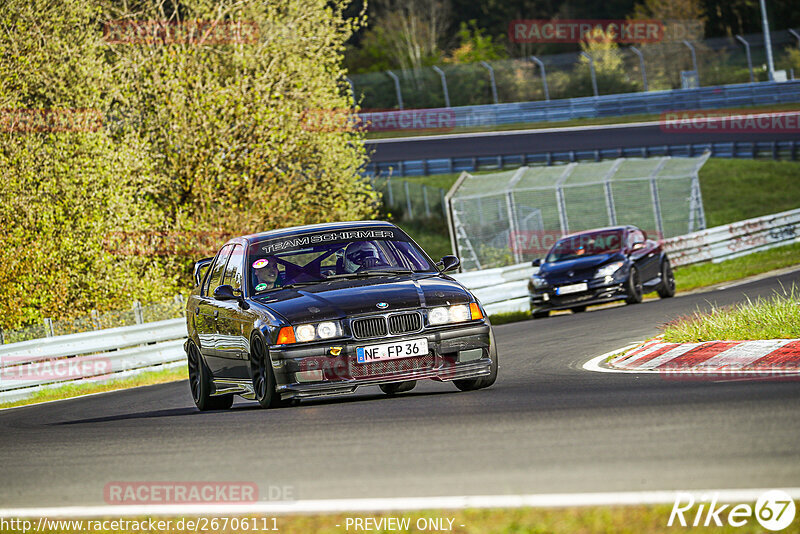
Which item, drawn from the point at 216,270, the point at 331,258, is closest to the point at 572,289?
the point at 216,270

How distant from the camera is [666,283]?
72.4 feet

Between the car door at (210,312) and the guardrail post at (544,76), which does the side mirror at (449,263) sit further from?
the guardrail post at (544,76)

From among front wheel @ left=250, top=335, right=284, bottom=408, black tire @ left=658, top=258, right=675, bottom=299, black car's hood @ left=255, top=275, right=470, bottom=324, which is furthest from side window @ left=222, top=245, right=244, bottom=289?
black tire @ left=658, top=258, right=675, bottom=299

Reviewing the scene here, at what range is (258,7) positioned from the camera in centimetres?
2733

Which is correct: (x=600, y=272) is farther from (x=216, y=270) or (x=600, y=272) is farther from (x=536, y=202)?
(x=536, y=202)

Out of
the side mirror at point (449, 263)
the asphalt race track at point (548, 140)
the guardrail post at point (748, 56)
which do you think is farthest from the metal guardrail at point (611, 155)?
the side mirror at point (449, 263)

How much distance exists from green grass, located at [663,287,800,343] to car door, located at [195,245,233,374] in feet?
15.0

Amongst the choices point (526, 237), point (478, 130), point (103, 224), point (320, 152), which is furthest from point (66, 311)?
point (478, 130)

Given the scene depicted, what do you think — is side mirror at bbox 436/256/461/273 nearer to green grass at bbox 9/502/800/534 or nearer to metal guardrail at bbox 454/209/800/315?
green grass at bbox 9/502/800/534

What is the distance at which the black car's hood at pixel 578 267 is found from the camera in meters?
20.6

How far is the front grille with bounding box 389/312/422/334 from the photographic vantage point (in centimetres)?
905

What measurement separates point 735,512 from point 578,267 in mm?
16359

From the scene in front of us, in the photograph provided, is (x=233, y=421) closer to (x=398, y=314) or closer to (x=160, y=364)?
(x=398, y=314)

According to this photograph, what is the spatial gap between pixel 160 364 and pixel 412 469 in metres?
13.0
